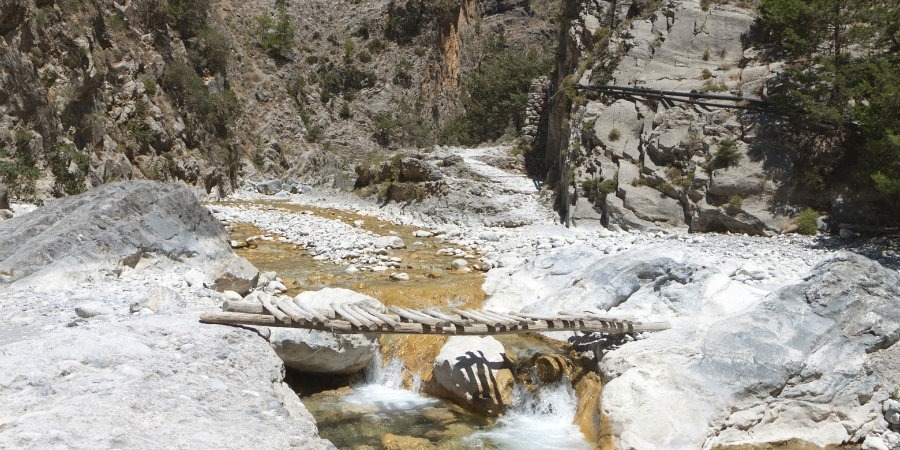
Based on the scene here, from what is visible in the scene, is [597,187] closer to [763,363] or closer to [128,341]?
[763,363]

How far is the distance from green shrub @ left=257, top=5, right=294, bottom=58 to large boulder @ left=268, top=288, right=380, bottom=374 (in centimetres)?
3894

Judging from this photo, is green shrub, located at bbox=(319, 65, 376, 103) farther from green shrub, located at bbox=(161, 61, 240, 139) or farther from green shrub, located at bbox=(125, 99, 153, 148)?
green shrub, located at bbox=(125, 99, 153, 148)

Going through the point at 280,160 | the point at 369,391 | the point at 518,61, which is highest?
the point at 518,61

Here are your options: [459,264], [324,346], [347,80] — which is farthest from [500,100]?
[324,346]

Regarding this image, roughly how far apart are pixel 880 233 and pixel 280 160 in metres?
30.8

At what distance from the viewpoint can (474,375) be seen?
747cm

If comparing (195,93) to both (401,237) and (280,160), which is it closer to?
(280,160)

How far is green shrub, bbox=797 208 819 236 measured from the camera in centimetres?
1277

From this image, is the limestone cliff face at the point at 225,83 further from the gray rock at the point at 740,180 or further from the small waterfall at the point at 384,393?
the gray rock at the point at 740,180

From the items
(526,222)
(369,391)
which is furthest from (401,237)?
(369,391)

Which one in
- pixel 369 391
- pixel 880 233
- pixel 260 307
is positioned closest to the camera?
pixel 260 307

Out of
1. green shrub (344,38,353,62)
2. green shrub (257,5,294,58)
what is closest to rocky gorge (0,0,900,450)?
green shrub (257,5,294,58)

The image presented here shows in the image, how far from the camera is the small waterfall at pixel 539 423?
6.55m

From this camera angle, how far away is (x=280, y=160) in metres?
35.4
